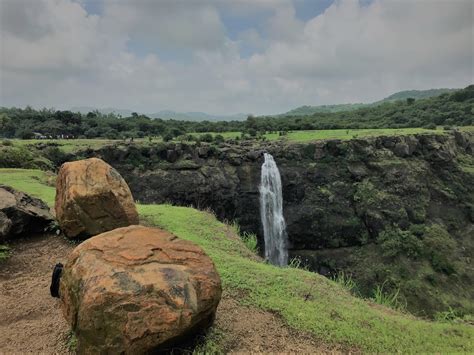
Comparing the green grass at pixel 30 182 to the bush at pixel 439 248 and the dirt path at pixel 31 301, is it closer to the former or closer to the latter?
the dirt path at pixel 31 301

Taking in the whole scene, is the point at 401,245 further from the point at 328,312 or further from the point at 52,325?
the point at 52,325

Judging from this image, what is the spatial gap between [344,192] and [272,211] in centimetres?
758

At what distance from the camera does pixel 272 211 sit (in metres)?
36.3

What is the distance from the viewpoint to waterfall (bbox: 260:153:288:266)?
35031 millimetres

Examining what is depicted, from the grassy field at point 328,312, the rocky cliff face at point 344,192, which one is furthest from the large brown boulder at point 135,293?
the rocky cliff face at point 344,192

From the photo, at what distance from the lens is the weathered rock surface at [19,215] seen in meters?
8.26

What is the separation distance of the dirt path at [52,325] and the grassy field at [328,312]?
29 centimetres

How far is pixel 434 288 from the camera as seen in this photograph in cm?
2944

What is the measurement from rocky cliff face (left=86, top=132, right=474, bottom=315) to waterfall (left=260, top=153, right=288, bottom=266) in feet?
2.17

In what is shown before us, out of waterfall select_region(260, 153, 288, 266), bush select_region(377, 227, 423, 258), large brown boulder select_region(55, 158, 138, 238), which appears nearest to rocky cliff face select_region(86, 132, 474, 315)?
bush select_region(377, 227, 423, 258)

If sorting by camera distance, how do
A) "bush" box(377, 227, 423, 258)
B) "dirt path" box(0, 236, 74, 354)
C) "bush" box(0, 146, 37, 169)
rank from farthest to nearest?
"bush" box(377, 227, 423, 258), "bush" box(0, 146, 37, 169), "dirt path" box(0, 236, 74, 354)

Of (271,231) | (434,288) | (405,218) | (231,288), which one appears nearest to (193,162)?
(271,231)

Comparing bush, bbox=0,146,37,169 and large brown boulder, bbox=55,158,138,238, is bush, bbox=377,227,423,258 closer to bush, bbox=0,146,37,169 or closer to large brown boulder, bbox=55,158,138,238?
bush, bbox=0,146,37,169

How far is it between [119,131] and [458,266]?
43.4m
